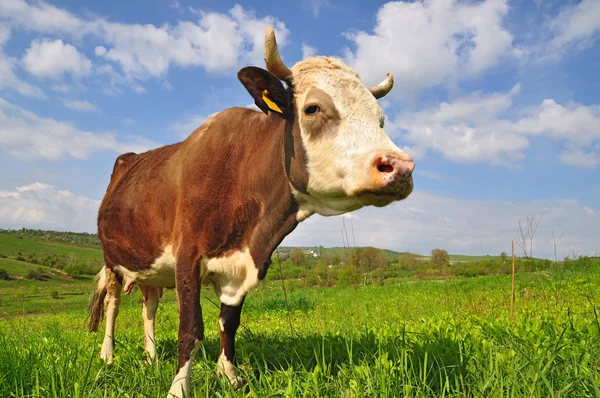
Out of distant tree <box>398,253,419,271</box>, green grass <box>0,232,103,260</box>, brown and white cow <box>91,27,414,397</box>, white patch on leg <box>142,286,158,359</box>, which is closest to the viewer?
brown and white cow <box>91,27,414,397</box>

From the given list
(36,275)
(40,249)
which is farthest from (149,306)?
(40,249)

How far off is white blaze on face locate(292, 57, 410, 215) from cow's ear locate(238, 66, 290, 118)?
0.14m

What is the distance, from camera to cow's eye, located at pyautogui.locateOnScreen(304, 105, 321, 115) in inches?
130

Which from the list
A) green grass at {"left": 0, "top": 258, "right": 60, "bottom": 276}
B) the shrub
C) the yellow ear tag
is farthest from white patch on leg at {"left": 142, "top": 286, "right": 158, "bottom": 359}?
green grass at {"left": 0, "top": 258, "right": 60, "bottom": 276}

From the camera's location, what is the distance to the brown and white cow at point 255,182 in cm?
310

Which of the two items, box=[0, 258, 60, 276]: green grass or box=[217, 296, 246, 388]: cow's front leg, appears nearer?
box=[217, 296, 246, 388]: cow's front leg

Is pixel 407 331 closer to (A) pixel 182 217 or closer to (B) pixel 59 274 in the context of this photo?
(A) pixel 182 217

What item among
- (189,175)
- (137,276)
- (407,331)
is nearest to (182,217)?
(189,175)

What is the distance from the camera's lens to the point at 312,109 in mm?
3314

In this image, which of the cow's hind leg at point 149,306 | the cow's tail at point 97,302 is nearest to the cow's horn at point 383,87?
the cow's hind leg at point 149,306

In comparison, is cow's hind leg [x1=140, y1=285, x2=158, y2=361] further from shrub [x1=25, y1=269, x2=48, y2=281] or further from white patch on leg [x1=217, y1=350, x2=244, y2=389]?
shrub [x1=25, y1=269, x2=48, y2=281]

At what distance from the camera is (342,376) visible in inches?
133

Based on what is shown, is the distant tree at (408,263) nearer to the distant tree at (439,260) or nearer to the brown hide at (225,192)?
the distant tree at (439,260)

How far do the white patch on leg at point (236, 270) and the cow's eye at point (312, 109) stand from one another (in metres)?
1.31
